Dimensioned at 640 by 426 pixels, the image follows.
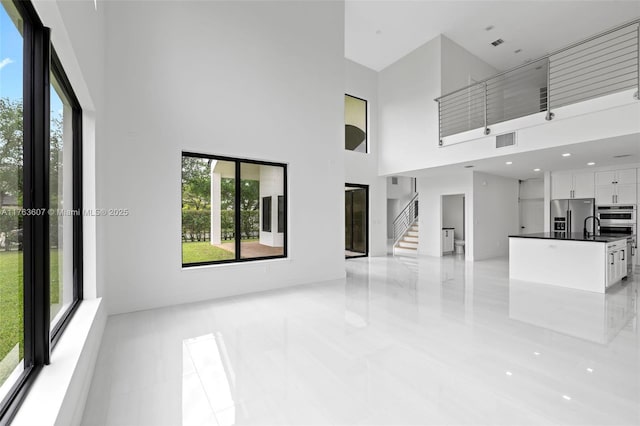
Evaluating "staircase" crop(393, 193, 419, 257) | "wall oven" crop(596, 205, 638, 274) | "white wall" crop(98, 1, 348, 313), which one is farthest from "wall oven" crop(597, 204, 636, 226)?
"white wall" crop(98, 1, 348, 313)

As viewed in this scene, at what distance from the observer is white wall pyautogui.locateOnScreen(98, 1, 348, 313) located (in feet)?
13.0

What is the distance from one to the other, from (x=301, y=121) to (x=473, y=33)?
5.67 meters

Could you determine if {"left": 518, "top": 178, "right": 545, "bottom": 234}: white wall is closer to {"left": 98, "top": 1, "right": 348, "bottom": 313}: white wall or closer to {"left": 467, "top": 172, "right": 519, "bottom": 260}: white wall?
{"left": 467, "top": 172, "right": 519, "bottom": 260}: white wall

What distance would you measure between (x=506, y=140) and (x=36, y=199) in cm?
715

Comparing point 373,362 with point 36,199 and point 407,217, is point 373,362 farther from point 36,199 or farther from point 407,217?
point 407,217

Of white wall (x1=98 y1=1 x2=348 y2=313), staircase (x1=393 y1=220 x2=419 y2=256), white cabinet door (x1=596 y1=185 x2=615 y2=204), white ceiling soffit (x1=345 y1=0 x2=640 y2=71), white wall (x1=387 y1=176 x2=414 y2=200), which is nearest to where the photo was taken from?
white wall (x1=98 y1=1 x2=348 y2=313)

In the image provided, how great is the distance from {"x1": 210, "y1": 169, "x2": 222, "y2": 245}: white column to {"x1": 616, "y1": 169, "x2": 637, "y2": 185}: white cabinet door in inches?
357

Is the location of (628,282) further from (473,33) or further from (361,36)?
(361,36)

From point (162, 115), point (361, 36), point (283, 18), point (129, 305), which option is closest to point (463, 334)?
point (129, 305)

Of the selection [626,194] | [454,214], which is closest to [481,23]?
[626,194]

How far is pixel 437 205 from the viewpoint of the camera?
938 centimetres

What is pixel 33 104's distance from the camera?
1636mm

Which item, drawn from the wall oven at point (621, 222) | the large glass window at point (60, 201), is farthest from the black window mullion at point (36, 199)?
the wall oven at point (621, 222)

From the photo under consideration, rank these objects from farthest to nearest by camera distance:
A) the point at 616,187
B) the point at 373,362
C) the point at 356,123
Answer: the point at 356,123 → the point at 616,187 → the point at 373,362
